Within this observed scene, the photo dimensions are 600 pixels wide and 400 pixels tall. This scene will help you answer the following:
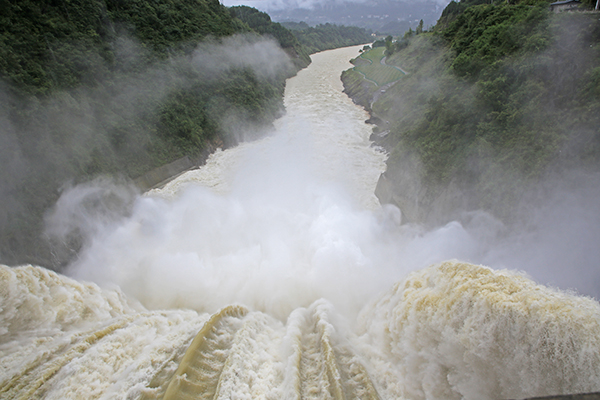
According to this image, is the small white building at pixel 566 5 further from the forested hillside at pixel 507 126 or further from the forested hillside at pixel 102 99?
the forested hillside at pixel 102 99

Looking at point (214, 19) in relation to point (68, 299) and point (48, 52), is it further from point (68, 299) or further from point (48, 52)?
point (68, 299)

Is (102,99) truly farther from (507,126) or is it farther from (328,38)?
(328,38)

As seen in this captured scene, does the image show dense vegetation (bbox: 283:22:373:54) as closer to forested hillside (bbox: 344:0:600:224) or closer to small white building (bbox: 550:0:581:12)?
small white building (bbox: 550:0:581:12)

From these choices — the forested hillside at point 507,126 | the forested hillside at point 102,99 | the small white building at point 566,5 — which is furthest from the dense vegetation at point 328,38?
the forested hillside at point 507,126

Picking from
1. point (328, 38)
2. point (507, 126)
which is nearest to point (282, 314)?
point (507, 126)

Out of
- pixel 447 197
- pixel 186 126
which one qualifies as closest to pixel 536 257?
pixel 447 197

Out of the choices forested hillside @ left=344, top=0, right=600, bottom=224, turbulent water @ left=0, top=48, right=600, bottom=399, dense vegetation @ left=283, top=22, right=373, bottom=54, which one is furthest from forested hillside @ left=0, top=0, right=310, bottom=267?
dense vegetation @ left=283, top=22, right=373, bottom=54
